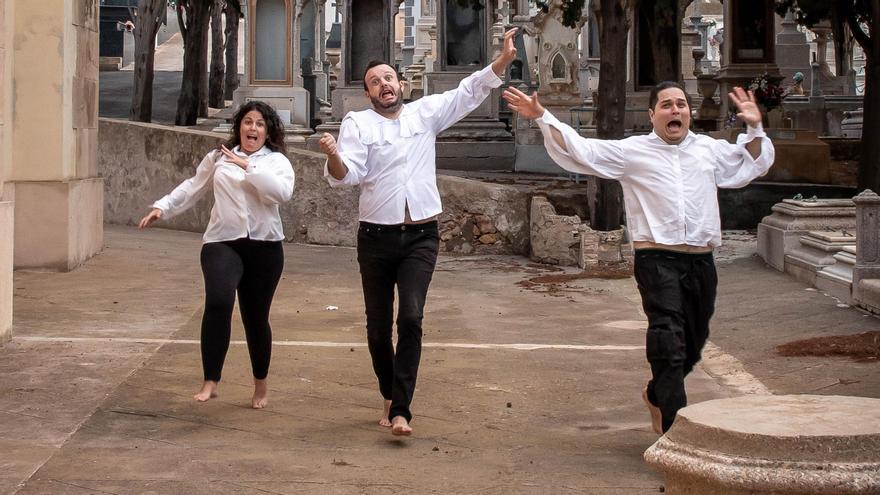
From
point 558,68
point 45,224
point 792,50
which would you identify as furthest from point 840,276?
point 792,50

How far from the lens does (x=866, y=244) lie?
11.3 meters

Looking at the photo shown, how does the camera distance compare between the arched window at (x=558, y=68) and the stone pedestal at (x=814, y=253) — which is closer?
the stone pedestal at (x=814, y=253)

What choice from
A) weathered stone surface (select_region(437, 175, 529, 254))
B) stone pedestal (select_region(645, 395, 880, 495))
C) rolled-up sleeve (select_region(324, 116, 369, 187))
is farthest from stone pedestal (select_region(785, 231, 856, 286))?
stone pedestal (select_region(645, 395, 880, 495))

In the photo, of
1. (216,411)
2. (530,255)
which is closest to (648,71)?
(530,255)

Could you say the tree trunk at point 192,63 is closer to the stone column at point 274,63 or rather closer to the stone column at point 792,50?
the stone column at point 274,63

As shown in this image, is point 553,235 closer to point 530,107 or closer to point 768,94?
point 768,94

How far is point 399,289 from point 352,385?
157 centimetres

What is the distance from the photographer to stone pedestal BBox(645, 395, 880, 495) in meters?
3.75

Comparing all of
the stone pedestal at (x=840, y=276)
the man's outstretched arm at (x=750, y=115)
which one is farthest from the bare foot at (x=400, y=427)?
the stone pedestal at (x=840, y=276)

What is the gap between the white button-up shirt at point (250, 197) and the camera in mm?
7766

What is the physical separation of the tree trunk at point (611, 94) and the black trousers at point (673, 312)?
9902 millimetres

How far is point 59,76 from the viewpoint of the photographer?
543 inches

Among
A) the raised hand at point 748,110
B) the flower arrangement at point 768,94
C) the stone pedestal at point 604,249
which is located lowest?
the stone pedestal at point 604,249

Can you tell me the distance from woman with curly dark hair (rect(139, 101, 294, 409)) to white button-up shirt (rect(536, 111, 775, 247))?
67.5 inches
